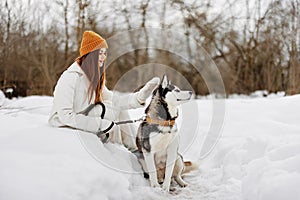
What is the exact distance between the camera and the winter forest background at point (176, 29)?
9.08m

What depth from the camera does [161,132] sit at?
9.07 feet

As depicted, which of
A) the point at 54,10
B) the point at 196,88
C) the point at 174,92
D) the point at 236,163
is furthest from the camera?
the point at 54,10

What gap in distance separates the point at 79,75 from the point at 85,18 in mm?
7429

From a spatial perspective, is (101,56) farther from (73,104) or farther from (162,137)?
(162,137)

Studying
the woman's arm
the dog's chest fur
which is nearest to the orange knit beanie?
the woman's arm

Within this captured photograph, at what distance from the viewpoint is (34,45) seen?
11367mm

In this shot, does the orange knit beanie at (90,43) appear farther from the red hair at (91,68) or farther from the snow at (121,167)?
Answer: the snow at (121,167)

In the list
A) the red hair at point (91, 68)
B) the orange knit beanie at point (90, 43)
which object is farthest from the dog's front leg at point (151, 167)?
the orange knit beanie at point (90, 43)

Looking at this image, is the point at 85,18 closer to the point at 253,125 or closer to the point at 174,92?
the point at 253,125

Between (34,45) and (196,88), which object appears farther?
(34,45)

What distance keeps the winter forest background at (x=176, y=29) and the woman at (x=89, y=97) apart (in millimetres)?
4382

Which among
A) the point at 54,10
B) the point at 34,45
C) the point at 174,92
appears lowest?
the point at 174,92

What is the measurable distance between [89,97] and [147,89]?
0.52 m

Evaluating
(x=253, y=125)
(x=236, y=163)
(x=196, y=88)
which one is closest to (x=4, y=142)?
(x=236, y=163)
